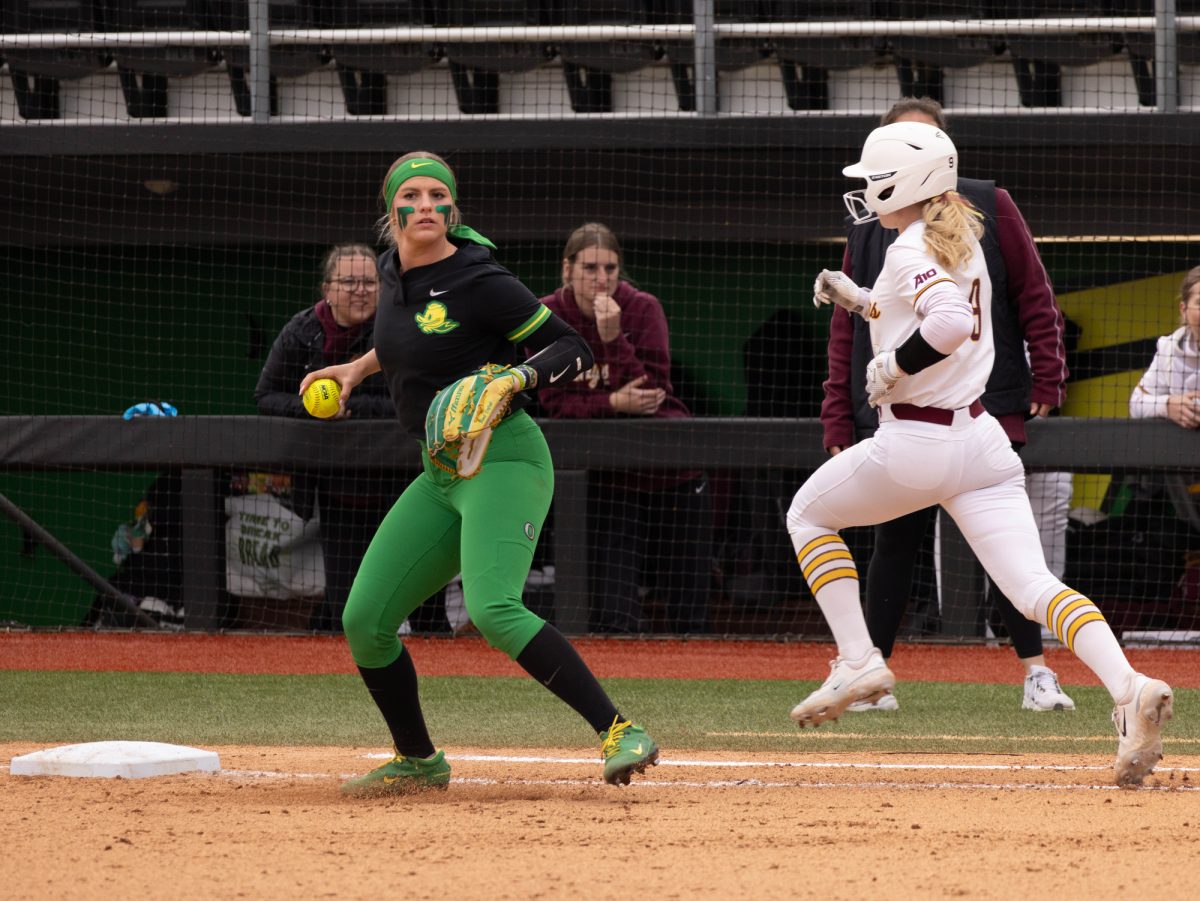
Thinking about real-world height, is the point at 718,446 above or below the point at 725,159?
below

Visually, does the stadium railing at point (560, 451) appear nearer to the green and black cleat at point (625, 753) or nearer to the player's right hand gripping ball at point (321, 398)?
the player's right hand gripping ball at point (321, 398)

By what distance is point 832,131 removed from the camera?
9250mm

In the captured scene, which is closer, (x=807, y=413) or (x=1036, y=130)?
(x=1036, y=130)

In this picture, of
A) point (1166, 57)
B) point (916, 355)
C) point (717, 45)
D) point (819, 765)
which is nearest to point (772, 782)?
point (819, 765)

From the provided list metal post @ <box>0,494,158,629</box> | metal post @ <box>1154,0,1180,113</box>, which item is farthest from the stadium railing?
metal post @ <box>1154,0,1180,113</box>

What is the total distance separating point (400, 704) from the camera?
180 inches

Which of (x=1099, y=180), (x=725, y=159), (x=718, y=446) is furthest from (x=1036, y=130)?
(x=718, y=446)

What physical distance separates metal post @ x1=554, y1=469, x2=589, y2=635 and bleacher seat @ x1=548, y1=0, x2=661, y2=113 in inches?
104

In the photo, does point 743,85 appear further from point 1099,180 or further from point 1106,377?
point 1106,377

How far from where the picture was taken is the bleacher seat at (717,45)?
9.96m

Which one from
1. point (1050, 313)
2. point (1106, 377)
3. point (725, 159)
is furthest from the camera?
point (1106, 377)

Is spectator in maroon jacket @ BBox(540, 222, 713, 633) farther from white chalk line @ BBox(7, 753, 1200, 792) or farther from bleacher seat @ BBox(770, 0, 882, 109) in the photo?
white chalk line @ BBox(7, 753, 1200, 792)

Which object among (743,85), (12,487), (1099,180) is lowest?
(12,487)

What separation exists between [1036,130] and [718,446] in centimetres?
260
